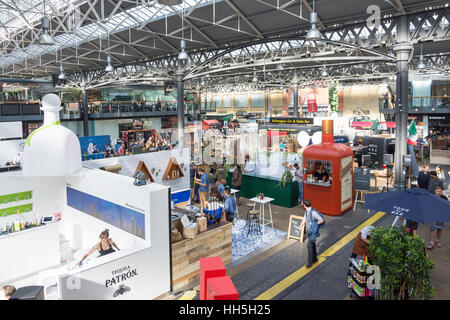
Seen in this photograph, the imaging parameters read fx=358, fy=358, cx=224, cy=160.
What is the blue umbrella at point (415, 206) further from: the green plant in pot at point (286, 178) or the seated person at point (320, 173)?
the green plant in pot at point (286, 178)

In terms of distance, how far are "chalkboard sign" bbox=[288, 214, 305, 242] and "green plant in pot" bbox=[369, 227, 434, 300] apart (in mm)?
3113

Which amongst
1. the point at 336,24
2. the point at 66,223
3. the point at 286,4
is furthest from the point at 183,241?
the point at 336,24

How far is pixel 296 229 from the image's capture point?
28.6 ft

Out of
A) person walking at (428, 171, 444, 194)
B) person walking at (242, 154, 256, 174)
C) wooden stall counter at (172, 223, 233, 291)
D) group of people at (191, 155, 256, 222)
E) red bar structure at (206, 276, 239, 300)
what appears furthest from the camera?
person walking at (242, 154, 256, 174)

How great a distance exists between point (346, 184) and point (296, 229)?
9.74 ft

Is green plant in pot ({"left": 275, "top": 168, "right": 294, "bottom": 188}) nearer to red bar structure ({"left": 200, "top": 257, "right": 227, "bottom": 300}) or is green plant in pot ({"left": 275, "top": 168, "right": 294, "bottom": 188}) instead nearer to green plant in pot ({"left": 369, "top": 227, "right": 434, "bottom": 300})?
green plant in pot ({"left": 369, "top": 227, "right": 434, "bottom": 300})

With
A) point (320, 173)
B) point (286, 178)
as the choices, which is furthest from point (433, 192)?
point (286, 178)

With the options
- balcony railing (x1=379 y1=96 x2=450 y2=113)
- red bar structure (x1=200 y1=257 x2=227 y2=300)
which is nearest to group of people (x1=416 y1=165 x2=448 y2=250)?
red bar structure (x1=200 y1=257 x2=227 y2=300)

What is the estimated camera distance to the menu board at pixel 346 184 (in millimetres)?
10488

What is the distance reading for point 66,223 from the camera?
346 inches

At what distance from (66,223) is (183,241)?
3.86m

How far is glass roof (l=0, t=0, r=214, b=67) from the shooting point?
13.3 meters

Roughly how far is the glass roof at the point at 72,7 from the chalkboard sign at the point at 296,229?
25.2 feet
